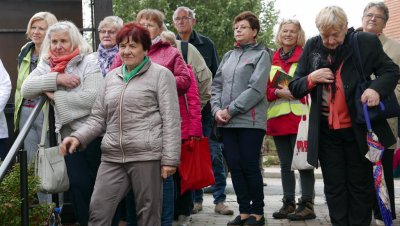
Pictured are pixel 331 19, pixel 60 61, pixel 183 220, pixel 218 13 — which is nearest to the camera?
pixel 331 19

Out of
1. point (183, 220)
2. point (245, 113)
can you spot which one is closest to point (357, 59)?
point (245, 113)

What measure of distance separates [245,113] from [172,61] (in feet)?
3.12

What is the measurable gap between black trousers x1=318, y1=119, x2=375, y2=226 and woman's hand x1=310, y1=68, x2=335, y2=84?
346 mm

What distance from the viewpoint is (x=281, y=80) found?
8820 mm

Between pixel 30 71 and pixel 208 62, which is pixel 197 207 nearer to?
pixel 208 62

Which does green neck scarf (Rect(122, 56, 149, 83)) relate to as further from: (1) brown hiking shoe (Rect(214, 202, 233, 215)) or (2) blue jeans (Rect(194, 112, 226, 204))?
(1) brown hiking shoe (Rect(214, 202, 233, 215))

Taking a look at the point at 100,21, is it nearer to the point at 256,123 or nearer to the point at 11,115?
the point at 11,115

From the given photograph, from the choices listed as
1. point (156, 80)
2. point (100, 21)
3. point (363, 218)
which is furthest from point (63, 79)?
point (363, 218)

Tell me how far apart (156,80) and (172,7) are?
35212 mm

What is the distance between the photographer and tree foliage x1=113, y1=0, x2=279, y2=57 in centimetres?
3978

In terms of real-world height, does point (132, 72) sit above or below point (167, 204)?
above

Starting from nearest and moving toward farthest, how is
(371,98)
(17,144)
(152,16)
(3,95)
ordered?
(17,144) → (371,98) → (152,16) → (3,95)

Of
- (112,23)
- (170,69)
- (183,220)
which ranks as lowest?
(183,220)

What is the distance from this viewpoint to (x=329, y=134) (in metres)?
6.86
